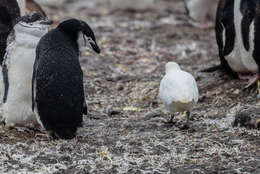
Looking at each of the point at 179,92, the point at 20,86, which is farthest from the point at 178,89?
the point at 20,86

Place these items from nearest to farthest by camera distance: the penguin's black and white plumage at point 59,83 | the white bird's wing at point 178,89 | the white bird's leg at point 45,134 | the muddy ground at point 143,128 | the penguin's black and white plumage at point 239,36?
the muddy ground at point 143,128
the penguin's black and white plumage at point 59,83
the white bird's leg at point 45,134
the white bird's wing at point 178,89
the penguin's black and white plumage at point 239,36

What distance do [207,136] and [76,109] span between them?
1.02 metres

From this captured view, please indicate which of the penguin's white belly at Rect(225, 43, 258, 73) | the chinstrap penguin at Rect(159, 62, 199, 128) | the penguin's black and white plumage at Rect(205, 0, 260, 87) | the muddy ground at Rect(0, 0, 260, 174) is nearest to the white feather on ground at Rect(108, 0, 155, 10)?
the muddy ground at Rect(0, 0, 260, 174)

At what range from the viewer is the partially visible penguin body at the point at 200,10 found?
33.0ft

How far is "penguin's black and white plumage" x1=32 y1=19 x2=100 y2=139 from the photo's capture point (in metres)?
4.08

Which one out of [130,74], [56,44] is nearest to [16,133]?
[56,44]

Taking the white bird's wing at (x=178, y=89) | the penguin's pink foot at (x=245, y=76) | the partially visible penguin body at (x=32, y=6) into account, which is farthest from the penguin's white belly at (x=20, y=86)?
the partially visible penguin body at (x=32, y=6)

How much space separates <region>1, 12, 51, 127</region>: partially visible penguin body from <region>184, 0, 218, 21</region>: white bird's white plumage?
233 inches

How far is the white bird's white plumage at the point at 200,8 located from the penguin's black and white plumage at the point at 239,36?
13.3 ft

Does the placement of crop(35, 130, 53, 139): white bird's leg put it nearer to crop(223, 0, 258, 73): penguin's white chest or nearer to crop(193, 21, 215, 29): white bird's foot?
crop(223, 0, 258, 73): penguin's white chest

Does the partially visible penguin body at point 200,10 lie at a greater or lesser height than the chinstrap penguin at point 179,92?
lesser

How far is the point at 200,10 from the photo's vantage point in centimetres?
1008

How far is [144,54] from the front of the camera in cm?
841

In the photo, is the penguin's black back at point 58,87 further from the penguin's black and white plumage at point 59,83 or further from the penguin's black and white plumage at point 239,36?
the penguin's black and white plumage at point 239,36
